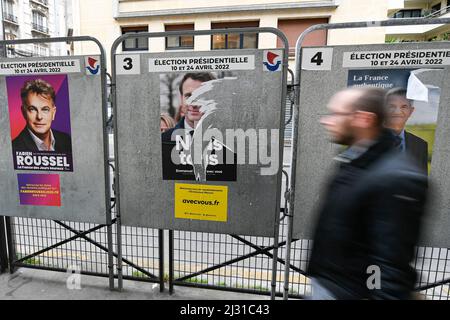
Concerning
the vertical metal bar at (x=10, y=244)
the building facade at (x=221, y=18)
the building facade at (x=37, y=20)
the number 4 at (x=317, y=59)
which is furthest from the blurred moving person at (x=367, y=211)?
the building facade at (x=37, y=20)

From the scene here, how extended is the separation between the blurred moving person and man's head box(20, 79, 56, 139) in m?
2.63

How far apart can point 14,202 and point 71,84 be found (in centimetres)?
150

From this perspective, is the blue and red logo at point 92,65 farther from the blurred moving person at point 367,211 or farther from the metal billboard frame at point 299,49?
A: the blurred moving person at point 367,211

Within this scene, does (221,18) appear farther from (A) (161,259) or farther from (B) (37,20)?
(B) (37,20)

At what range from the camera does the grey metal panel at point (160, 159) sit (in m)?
2.53

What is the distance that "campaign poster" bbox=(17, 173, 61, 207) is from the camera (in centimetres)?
307

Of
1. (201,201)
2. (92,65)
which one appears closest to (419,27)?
(201,201)

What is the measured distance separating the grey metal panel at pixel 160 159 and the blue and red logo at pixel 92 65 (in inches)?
9.5

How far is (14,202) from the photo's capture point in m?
3.21

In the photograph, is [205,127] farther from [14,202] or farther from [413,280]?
[14,202]

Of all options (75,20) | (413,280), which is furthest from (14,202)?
(75,20)

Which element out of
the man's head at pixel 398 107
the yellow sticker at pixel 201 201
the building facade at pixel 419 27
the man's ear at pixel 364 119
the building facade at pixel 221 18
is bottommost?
the yellow sticker at pixel 201 201

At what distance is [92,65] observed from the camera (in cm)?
274
